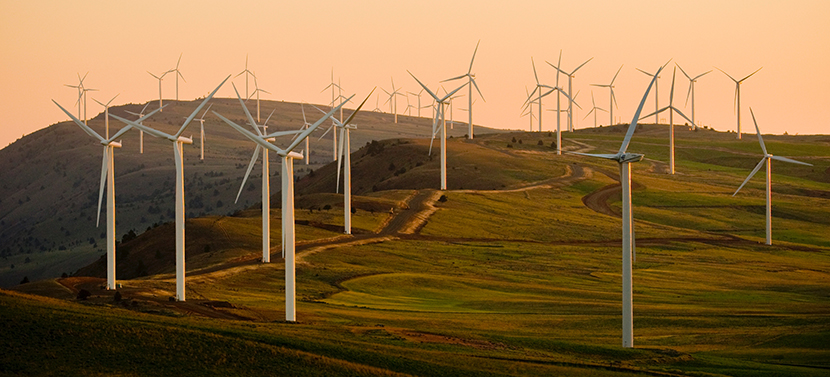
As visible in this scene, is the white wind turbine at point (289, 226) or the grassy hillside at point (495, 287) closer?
the grassy hillside at point (495, 287)

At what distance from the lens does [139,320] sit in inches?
2040

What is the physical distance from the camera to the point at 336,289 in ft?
292

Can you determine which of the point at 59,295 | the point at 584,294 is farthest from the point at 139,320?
the point at 584,294

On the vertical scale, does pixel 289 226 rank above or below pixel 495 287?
above

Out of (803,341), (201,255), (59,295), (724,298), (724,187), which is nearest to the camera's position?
(803,341)

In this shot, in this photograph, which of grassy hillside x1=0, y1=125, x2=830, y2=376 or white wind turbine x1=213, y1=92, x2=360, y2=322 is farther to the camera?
white wind turbine x1=213, y1=92, x2=360, y2=322

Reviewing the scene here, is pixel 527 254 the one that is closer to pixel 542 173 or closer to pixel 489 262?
pixel 489 262

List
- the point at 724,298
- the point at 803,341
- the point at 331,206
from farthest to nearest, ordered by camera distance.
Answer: the point at 331,206 < the point at 724,298 < the point at 803,341

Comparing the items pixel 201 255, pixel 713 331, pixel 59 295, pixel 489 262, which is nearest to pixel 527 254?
pixel 489 262

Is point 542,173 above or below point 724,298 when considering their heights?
above

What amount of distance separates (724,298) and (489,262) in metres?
33.1

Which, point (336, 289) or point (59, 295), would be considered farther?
point (336, 289)

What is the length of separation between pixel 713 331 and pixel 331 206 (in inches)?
3626

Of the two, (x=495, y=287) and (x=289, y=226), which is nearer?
(x=289, y=226)
